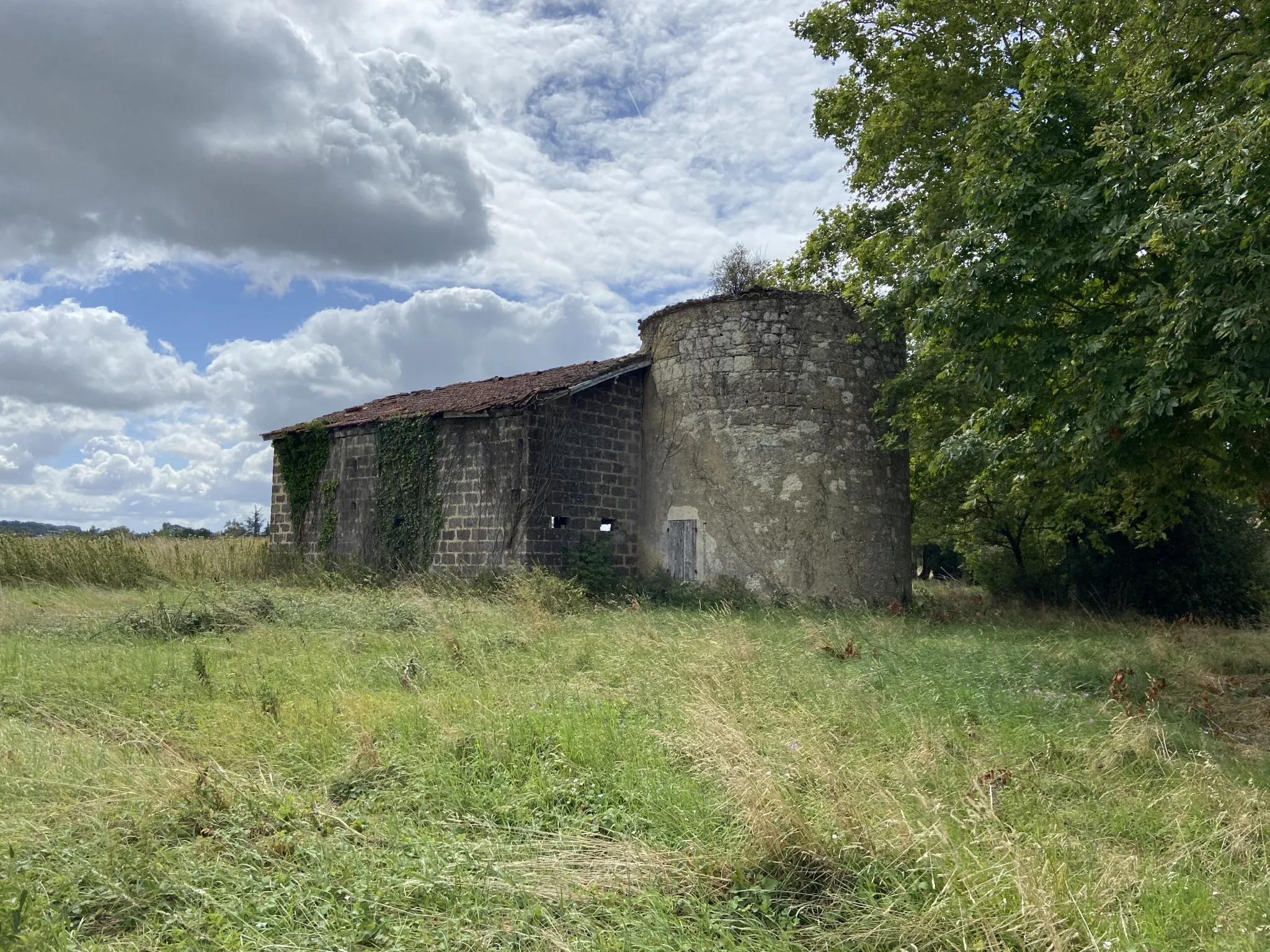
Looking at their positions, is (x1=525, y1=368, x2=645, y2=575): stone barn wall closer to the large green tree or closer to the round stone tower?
the round stone tower

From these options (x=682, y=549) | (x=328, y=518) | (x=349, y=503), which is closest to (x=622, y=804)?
(x=682, y=549)

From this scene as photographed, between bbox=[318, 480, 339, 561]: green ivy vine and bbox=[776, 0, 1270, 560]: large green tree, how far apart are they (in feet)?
39.6

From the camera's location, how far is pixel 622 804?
15.2 feet

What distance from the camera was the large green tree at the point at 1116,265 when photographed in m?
6.61

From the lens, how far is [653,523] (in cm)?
1606

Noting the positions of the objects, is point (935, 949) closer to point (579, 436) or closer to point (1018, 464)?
point (1018, 464)

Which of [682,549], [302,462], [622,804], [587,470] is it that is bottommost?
[622,804]

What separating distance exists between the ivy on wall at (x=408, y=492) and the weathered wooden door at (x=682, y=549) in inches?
167

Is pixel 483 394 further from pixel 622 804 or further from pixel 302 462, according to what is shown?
pixel 622 804

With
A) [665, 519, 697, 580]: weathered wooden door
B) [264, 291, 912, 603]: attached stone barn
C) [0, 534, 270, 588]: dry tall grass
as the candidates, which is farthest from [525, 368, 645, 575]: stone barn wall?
[0, 534, 270, 588]: dry tall grass

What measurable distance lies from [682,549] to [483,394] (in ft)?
16.0

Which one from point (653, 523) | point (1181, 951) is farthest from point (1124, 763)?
point (653, 523)

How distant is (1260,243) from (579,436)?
1047 centimetres

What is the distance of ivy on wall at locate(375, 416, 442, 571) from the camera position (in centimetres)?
1639
